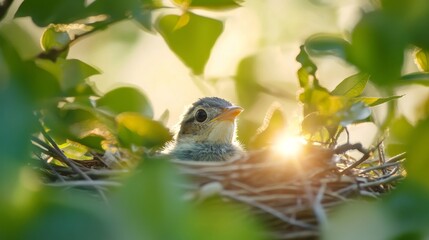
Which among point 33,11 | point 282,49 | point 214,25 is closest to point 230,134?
point 282,49

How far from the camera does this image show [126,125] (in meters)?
1.64

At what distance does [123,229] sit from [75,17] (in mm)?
672

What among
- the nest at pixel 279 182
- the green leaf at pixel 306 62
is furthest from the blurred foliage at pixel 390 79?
the nest at pixel 279 182

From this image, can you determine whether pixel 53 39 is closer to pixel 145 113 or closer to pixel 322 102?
pixel 145 113

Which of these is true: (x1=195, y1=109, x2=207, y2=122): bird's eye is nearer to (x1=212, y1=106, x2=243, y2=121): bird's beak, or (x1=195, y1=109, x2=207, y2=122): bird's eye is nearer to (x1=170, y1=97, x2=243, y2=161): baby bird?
(x1=170, y1=97, x2=243, y2=161): baby bird

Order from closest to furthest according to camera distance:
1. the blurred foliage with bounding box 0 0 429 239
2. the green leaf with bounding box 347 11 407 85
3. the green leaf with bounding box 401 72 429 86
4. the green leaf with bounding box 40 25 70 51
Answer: the blurred foliage with bounding box 0 0 429 239
the green leaf with bounding box 347 11 407 85
the green leaf with bounding box 401 72 429 86
the green leaf with bounding box 40 25 70 51

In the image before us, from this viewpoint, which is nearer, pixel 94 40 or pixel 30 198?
pixel 30 198

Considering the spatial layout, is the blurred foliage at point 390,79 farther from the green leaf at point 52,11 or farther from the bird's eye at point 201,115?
the bird's eye at point 201,115

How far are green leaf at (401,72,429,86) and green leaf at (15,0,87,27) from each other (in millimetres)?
600

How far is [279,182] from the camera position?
1873 mm

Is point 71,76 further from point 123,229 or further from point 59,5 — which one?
point 123,229

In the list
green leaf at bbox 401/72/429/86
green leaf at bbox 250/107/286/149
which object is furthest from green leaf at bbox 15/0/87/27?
green leaf at bbox 250/107/286/149

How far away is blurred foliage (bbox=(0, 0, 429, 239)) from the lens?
2.68ft

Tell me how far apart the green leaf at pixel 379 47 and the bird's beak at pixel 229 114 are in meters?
1.96
